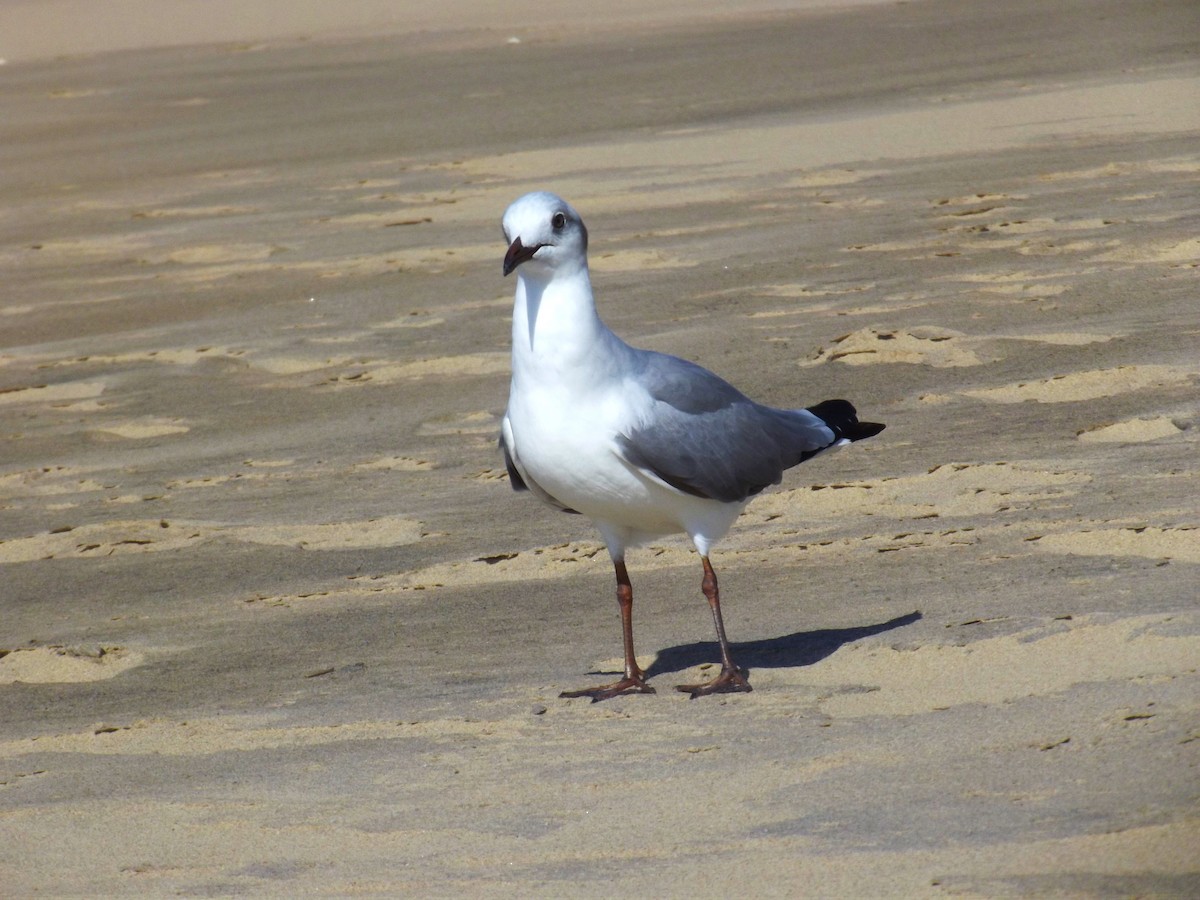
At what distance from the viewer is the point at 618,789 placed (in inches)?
173

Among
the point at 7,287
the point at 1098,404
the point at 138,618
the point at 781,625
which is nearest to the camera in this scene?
the point at 781,625

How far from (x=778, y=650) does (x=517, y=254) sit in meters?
1.53

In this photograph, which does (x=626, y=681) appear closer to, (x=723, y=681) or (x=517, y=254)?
(x=723, y=681)

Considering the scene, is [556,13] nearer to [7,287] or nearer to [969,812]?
[7,287]

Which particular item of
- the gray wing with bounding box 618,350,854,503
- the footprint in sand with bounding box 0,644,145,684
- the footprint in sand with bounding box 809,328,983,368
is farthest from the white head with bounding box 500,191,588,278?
the footprint in sand with bounding box 809,328,983,368

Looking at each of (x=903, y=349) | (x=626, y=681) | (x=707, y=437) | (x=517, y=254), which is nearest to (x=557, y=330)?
(x=517, y=254)

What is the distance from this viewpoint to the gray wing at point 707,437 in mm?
5051

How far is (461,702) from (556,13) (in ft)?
74.2

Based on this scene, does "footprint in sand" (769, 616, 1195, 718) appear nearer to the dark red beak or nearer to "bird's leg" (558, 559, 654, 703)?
"bird's leg" (558, 559, 654, 703)

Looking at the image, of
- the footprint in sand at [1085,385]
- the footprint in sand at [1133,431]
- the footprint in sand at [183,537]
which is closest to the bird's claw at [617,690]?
the footprint in sand at [183,537]

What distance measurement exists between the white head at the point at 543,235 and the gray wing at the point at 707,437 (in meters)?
0.44

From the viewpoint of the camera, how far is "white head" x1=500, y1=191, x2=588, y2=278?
491 centimetres

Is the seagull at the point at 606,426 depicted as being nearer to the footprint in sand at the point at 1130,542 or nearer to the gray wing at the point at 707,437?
the gray wing at the point at 707,437

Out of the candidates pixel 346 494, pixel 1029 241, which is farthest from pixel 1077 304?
pixel 346 494
